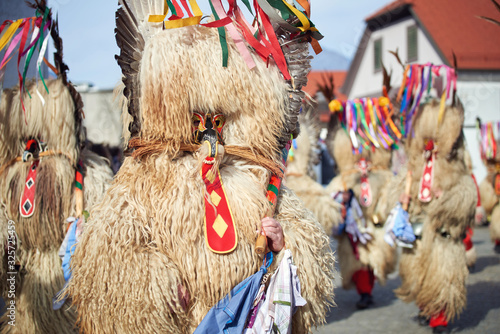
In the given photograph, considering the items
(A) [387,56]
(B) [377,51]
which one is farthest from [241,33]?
(B) [377,51]

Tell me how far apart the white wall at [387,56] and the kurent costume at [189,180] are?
1002 centimetres

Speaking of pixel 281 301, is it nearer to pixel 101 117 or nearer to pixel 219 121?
pixel 219 121

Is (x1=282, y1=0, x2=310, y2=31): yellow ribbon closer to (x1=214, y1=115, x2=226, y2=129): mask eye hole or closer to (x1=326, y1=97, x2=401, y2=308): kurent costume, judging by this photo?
(x1=214, y1=115, x2=226, y2=129): mask eye hole

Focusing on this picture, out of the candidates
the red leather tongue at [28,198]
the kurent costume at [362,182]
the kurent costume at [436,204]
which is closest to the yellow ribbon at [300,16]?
the red leather tongue at [28,198]

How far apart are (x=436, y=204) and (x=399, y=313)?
4.60 ft

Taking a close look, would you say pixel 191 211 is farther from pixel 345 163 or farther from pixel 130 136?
pixel 345 163

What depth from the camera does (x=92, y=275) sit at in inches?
68.2

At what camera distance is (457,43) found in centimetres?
1263

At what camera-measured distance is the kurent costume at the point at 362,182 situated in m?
5.07

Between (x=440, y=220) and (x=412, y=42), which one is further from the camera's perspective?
(x=412, y=42)

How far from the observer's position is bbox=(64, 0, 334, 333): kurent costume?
1.71 meters

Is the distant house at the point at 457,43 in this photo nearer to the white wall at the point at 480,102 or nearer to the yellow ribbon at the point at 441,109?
the white wall at the point at 480,102

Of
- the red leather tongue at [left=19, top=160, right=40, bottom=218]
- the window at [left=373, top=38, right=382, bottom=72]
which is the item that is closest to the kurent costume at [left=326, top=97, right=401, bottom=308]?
the red leather tongue at [left=19, top=160, right=40, bottom=218]

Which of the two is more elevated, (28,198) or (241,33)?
(241,33)
